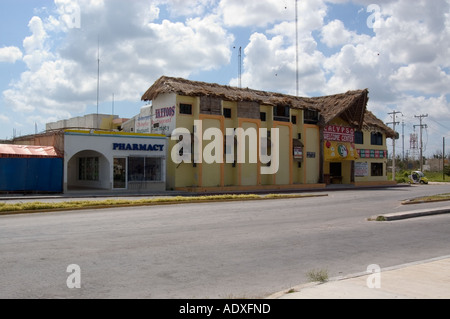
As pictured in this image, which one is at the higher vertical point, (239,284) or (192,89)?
(192,89)

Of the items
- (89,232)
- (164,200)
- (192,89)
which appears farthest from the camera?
(192,89)

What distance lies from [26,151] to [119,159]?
606 cm

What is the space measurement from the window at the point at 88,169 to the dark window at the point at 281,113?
16623 millimetres

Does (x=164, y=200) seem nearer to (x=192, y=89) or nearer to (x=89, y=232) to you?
(x=89, y=232)

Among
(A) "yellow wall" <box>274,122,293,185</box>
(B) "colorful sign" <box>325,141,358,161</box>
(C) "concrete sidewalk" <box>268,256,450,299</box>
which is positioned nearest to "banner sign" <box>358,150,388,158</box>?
(B) "colorful sign" <box>325,141,358,161</box>

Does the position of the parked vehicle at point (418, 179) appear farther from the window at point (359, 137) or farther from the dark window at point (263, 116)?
the dark window at point (263, 116)

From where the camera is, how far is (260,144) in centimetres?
3928

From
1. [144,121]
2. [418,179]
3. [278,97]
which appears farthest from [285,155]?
[418,179]

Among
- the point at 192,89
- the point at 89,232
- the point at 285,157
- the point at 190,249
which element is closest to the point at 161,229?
the point at 89,232

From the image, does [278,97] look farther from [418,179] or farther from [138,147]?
[418,179]

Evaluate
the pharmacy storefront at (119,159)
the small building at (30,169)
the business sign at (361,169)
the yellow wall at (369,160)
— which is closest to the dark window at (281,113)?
the pharmacy storefront at (119,159)

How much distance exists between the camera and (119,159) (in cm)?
3112
